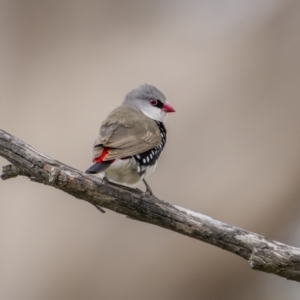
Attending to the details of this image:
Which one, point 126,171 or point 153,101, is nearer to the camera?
point 126,171

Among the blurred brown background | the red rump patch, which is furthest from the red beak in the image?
the red rump patch

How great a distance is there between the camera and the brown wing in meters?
3.14

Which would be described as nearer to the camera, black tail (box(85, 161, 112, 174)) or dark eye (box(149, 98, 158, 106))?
black tail (box(85, 161, 112, 174))

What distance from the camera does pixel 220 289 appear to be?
15.9 ft

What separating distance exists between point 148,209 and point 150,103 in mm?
1174

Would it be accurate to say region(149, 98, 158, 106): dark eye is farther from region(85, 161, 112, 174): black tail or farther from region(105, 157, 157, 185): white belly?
region(85, 161, 112, 174): black tail

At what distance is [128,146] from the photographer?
3.22m

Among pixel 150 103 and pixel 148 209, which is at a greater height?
pixel 150 103

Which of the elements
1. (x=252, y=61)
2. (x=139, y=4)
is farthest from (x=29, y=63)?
(x=252, y=61)

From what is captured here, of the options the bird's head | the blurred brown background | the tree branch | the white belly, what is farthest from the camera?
the blurred brown background

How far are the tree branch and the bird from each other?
0.33 ft

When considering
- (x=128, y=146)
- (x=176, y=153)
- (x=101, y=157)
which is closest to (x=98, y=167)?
(x=101, y=157)

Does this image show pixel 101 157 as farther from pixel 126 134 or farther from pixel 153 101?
pixel 153 101

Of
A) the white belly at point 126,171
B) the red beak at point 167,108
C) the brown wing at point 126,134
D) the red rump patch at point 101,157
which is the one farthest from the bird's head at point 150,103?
the red rump patch at point 101,157
